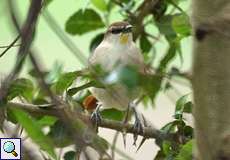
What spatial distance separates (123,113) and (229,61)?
805 millimetres

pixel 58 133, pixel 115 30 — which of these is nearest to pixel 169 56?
pixel 58 133

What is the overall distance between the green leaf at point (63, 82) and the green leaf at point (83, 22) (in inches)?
18.1

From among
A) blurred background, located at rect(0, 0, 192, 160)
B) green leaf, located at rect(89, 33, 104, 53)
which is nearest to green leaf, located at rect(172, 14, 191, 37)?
blurred background, located at rect(0, 0, 192, 160)

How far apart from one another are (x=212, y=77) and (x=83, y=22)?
88cm

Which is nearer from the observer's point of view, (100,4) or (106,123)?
(106,123)

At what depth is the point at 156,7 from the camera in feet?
3.53

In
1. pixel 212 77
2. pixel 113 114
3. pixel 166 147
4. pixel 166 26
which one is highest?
pixel 166 26

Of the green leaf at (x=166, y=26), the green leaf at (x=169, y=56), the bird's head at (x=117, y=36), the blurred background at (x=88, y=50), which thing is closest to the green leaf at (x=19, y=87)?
the blurred background at (x=88, y=50)

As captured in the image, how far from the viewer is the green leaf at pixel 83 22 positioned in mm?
1146

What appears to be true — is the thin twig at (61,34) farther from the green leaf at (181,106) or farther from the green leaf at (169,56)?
the green leaf at (181,106)

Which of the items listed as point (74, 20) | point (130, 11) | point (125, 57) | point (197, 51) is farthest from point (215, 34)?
point (125, 57)

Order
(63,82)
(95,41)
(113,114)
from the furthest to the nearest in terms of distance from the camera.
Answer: (95,41)
(113,114)
(63,82)

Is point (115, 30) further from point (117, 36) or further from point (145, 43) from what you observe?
point (145, 43)

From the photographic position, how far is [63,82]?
2.27 ft
